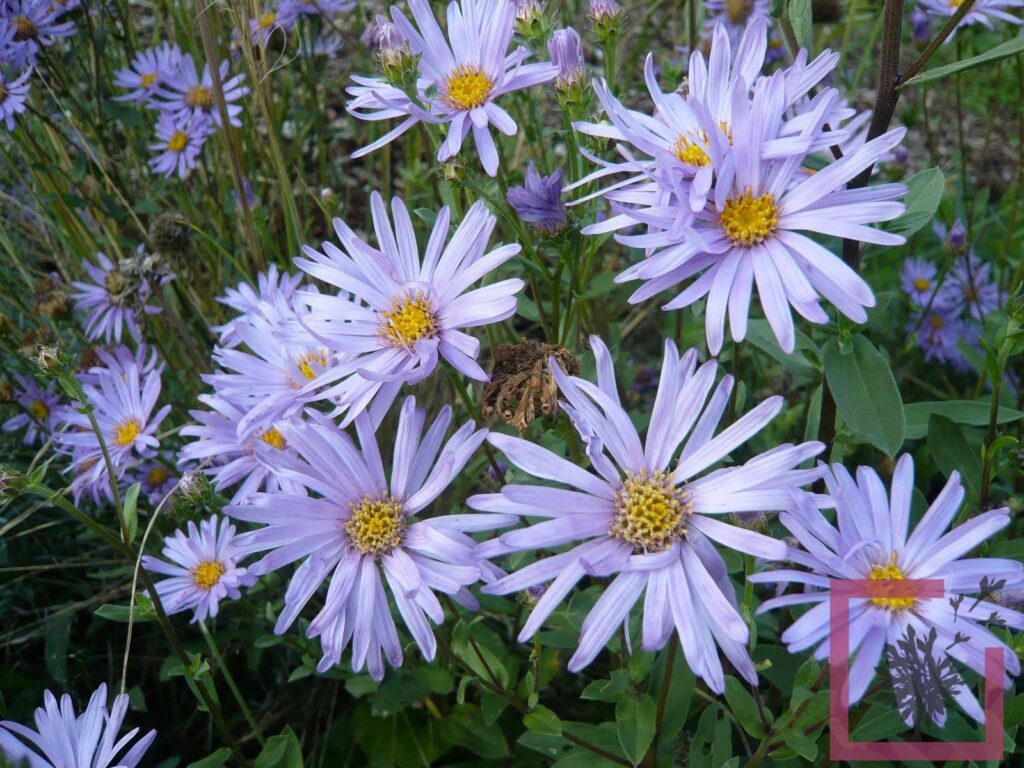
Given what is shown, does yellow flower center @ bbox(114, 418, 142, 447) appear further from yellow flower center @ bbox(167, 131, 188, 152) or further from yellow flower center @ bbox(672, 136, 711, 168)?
yellow flower center @ bbox(672, 136, 711, 168)

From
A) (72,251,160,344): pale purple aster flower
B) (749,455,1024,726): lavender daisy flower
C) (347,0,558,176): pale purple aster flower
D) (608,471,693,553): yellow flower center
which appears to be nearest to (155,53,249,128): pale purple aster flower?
(72,251,160,344): pale purple aster flower

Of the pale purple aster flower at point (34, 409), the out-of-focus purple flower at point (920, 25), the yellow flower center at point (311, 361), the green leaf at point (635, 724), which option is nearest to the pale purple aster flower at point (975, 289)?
the out-of-focus purple flower at point (920, 25)

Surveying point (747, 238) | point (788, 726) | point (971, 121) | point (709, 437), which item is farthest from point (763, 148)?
point (971, 121)

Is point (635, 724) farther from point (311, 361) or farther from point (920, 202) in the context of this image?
point (920, 202)

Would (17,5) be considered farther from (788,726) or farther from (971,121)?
(971,121)

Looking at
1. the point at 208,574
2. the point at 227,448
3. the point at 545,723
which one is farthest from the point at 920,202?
the point at 208,574
